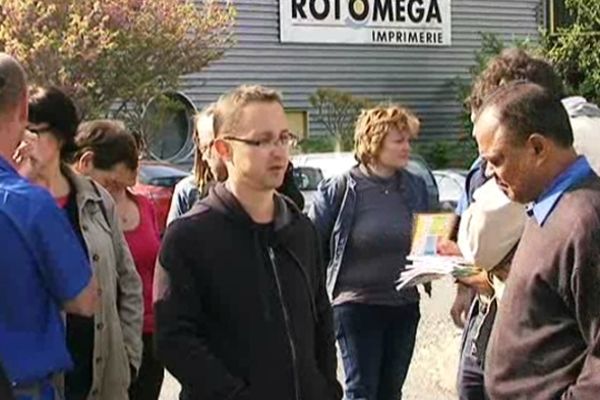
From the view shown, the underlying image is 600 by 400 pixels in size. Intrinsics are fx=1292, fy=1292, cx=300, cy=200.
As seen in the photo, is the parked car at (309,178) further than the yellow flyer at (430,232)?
Yes

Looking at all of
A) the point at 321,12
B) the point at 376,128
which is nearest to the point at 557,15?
the point at 321,12

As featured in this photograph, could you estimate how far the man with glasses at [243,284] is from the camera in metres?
4.20

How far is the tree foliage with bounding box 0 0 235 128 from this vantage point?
22.8 meters

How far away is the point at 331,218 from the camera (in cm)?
689

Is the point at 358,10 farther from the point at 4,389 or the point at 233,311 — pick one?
the point at 4,389

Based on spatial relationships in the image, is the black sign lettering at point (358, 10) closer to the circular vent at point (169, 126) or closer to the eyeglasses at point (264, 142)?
the circular vent at point (169, 126)

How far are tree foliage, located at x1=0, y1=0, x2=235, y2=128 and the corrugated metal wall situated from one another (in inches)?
124

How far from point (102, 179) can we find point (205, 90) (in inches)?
947

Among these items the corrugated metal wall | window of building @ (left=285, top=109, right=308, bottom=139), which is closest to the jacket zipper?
the corrugated metal wall

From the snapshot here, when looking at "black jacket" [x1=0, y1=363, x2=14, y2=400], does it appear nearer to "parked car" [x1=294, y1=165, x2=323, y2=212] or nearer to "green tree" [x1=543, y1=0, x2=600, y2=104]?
"parked car" [x1=294, y1=165, x2=323, y2=212]

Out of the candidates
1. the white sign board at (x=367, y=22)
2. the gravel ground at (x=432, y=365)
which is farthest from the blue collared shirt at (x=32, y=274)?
the white sign board at (x=367, y=22)

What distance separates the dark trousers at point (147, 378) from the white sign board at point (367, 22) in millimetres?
24987

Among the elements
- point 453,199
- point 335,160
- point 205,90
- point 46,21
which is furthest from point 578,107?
point 205,90

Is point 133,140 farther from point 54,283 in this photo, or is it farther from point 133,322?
point 54,283
